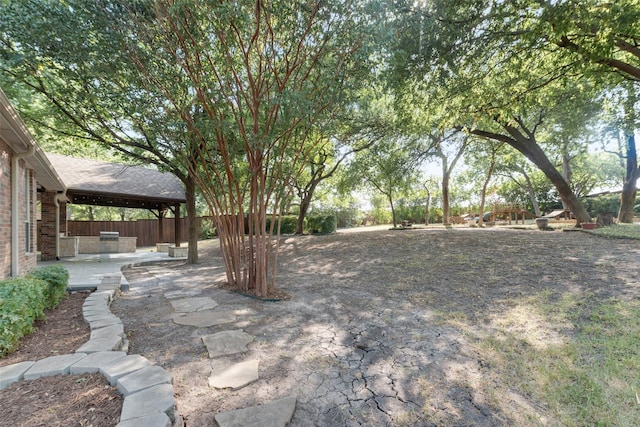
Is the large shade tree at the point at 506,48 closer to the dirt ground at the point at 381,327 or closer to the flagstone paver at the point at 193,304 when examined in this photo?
the dirt ground at the point at 381,327

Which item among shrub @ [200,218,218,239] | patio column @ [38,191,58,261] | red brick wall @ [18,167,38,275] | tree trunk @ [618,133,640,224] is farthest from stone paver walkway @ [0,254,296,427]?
tree trunk @ [618,133,640,224]

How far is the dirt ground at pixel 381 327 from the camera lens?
1986 mm

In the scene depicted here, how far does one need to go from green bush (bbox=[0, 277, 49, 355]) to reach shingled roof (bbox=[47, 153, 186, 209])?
732 cm

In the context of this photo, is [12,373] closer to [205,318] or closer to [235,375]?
[235,375]

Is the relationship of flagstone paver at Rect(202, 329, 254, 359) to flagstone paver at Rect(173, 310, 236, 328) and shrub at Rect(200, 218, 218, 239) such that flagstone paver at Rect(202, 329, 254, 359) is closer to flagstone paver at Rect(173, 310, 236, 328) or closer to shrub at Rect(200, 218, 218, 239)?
flagstone paver at Rect(173, 310, 236, 328)

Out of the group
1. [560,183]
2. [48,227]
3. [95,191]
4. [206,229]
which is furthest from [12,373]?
[206,229]

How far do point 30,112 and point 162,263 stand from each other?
483cm

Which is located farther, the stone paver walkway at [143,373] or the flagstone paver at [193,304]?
the flagstone paver at [193,304]

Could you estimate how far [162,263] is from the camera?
29.6ft

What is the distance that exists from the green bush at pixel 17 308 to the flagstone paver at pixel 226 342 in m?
1.53

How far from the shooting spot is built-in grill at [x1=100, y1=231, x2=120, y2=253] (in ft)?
36.3

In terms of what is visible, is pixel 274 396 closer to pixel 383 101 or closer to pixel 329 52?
pixel 329 52

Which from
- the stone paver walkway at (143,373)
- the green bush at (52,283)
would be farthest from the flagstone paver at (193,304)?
the green bush at (52,283)

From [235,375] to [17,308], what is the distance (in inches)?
82.9
